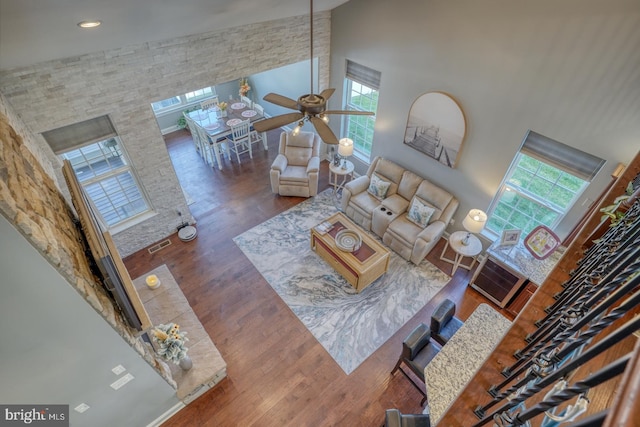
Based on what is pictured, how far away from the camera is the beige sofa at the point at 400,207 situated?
17.3 feet

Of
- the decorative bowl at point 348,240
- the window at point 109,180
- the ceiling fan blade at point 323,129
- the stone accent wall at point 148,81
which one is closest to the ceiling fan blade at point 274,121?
the ceiling fan blade at point 323,129

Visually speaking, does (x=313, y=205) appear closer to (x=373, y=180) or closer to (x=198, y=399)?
(x=373, y=180)

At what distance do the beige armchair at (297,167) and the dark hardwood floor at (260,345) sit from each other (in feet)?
1.09

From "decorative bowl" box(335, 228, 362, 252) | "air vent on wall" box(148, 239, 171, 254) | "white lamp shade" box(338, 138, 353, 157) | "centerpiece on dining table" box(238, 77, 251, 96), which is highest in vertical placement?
"centerpiece on dining table" box(238, 77, 251, 96)

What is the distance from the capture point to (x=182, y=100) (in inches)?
339

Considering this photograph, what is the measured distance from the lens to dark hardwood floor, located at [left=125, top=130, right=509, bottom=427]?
383 centimetres

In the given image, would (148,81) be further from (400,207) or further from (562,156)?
(562,156)

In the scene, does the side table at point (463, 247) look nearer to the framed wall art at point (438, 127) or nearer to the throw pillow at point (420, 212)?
the throw pillow at point (420, 212)

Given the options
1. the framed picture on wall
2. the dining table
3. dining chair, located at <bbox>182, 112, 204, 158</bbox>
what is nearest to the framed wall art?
the framed picture on wall

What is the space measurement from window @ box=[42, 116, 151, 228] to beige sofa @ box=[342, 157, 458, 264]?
364 cm

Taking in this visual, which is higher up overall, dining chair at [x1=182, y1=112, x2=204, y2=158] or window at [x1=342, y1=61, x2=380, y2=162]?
window at [x1=342, y1=61, x2=380, y2=162]

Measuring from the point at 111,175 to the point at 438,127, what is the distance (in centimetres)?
501

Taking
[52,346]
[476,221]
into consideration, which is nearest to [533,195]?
[476,221]

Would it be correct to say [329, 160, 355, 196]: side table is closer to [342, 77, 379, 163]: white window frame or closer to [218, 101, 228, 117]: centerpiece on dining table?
[342, 77, 379, 163]: white window frame
